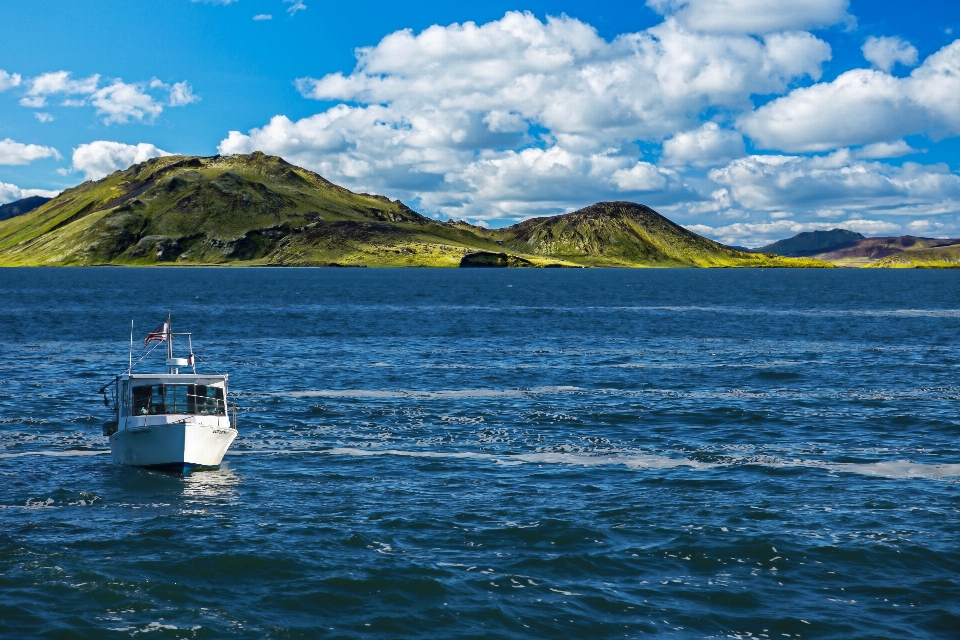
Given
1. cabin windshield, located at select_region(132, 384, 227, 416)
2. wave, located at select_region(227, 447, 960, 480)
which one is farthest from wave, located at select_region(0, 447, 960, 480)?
cabin windshield, located at select_region(132, 384, 227, 416)

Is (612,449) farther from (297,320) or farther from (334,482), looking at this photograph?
(297,320)

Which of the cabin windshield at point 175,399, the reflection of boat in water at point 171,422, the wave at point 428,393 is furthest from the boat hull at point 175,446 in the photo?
the wave at point 428,393

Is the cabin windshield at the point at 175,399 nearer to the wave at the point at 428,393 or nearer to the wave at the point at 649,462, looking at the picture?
the wave at the point at 649,462

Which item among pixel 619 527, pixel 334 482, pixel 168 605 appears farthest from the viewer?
pixel 334 482

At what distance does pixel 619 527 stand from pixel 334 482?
12.5 metres

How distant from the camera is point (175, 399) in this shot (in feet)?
126

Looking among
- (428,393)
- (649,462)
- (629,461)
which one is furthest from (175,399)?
(428,393)

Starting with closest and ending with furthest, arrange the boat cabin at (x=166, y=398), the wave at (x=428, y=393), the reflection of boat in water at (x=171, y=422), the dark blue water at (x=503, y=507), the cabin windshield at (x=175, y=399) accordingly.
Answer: the dark blue water at (x=503, y=507), the reflection of boat in water at (x=171, y=422), the boat cabin at (x=166, y=398), the cabin windshield at (x=175, y=399), the wave at (x=428, y=393)

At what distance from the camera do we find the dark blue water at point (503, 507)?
23.0m

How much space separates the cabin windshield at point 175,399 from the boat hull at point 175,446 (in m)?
1.42

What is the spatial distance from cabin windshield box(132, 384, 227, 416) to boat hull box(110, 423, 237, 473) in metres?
1.42

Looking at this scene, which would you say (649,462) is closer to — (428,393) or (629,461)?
(629,461)

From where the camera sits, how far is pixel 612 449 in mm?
41312

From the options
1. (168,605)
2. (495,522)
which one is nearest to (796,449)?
(495,522)
